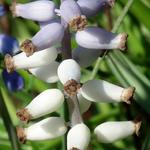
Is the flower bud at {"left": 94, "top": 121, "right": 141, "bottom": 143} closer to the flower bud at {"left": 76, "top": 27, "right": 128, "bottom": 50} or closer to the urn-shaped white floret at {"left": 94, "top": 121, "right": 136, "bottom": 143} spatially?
the urn-shaped white floret at {"left": 94, "top": 121, "right": 136, "bottom": 143}

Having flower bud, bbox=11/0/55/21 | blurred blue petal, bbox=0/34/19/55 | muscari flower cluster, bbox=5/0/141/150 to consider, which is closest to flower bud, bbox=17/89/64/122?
muscari flower cluster, bbox=5/0/141/150

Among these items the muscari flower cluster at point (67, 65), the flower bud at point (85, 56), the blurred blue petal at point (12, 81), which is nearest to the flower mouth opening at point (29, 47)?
the muscari flower cluster at point (67, 65)

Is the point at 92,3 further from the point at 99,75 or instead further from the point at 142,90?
the point at 99,75

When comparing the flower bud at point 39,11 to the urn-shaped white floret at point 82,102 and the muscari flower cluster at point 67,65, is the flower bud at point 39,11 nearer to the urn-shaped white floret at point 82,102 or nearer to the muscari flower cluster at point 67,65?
the muscari flower cluster at point 67,65

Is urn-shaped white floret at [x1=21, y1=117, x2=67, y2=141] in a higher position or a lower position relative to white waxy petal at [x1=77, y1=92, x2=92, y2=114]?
lower

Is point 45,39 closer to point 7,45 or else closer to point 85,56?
point 85,56
